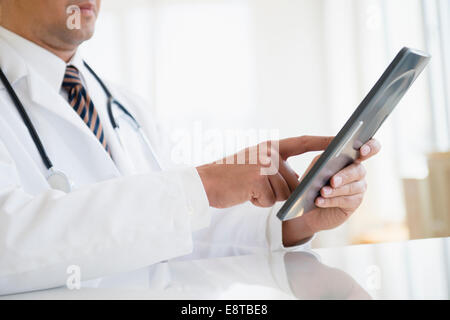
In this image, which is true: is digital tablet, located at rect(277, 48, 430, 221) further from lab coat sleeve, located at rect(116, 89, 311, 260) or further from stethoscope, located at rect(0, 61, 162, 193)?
stethoscope, located at rect(0, 61, 162, 193)

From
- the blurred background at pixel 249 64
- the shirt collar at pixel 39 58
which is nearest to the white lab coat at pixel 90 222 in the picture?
the shirt collar at pixel 39 58

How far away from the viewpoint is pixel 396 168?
307 cm

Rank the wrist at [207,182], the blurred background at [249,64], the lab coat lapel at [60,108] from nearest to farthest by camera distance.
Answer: the wrist at [207,182]
the lab coat lapel at [60,108]
the blurred background at [249,64]

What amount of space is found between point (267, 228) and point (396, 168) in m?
2.44

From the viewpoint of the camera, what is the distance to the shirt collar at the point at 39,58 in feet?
3.27

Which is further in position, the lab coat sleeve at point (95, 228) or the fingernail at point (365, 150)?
the fingernail at point (365, 150)

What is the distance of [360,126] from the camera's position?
1.87 feet

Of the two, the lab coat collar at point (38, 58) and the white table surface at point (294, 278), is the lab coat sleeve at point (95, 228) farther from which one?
the lab coat collar at point (38, 58)

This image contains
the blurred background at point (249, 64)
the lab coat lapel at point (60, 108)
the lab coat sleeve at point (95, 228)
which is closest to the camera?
the lab coat sleeve at point (95, 228)

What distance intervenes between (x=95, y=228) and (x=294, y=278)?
0.82 ft

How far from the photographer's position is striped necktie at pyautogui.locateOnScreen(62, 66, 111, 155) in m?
0.98

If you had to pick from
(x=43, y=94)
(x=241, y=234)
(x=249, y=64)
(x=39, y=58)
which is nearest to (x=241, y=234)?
(x=241, y=234)
